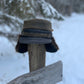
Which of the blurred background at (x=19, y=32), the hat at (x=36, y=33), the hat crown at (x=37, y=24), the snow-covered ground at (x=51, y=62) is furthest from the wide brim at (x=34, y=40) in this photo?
the snow-covered ground at (x=51, y=62)

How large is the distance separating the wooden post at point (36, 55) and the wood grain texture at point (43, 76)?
0.46 ft

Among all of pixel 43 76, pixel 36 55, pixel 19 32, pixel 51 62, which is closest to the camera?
pixel 43 76

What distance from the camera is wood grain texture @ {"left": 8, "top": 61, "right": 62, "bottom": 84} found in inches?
46.5

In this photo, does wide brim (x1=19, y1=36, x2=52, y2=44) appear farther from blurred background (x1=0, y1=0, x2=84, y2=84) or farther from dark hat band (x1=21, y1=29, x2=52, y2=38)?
blurred background (x1=0, y1=0, x2=84, y2=84)

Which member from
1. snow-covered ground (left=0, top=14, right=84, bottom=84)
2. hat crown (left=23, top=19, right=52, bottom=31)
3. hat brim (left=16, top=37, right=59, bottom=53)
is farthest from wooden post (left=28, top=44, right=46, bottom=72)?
snow-covered ground (left=0, top=14, right=84, bottom=84)

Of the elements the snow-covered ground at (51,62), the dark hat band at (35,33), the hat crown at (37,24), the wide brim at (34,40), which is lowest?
the snow-covered ground at (51,62)

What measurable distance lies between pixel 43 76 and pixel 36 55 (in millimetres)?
248

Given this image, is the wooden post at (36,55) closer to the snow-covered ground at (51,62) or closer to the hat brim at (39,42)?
the hat brim at (39,42)

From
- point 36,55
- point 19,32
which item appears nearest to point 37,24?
point 36,55

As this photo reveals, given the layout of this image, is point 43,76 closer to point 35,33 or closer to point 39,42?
point 39,42

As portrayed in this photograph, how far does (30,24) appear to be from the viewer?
1355 mm

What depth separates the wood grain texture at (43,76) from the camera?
3.88ft

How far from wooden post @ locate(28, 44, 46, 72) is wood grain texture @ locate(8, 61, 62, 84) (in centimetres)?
14

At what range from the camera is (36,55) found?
141 cm
